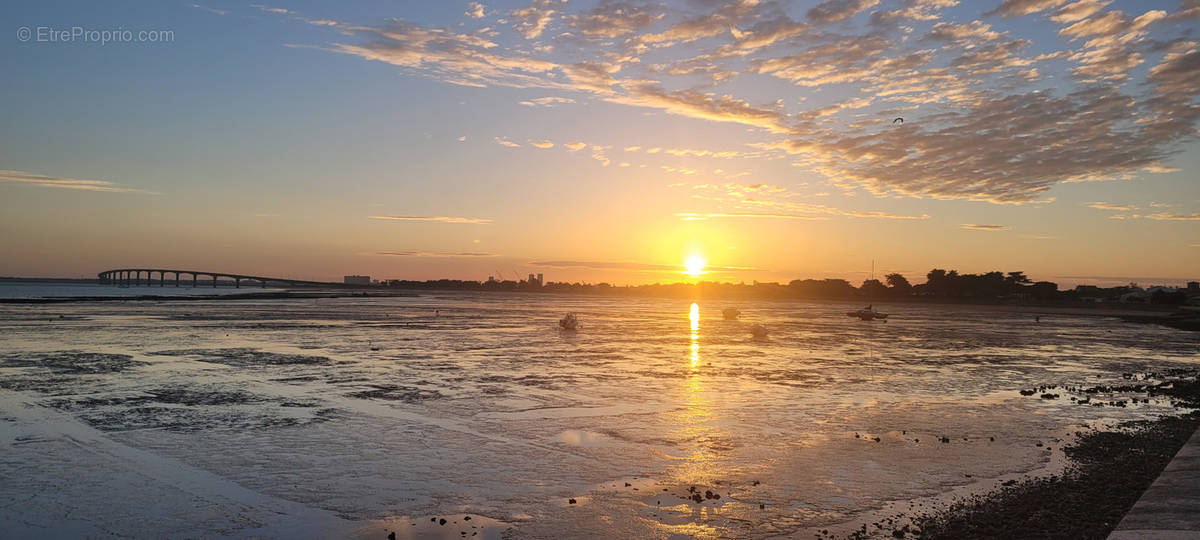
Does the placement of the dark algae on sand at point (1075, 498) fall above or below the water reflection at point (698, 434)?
above

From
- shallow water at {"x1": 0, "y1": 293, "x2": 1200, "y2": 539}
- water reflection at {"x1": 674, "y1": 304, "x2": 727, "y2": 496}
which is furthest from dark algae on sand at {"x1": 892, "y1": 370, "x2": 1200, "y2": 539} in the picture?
water reflection at {"x1": 674, "y1": 304, "x2": 727, "y2": 496}

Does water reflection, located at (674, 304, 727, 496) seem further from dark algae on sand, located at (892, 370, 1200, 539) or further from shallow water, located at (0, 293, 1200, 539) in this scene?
dark algae on sand, located at (892, 370, 1200, 539)

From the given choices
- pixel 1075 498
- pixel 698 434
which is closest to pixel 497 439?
pixel 698 434

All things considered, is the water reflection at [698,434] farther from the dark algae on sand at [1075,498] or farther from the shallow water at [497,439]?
the dark algae on sand at [1075,498]

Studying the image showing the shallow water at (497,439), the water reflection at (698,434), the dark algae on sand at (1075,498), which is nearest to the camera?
the dark algae on sand at (1075,498)

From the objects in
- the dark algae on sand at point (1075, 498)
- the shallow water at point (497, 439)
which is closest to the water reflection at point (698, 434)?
the shallow water at point (497, 439)

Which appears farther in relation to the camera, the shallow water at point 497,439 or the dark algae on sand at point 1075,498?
the shallow water at point 497,439

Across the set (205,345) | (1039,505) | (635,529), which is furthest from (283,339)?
(1039,505)

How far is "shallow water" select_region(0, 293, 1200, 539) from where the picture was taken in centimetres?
1132

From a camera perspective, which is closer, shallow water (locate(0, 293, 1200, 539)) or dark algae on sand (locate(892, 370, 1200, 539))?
dark algae on sand (locate(892, 370, 1200, 539))

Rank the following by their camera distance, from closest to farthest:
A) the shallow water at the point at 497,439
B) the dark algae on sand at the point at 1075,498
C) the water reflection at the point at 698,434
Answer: the dark algae on sand at the point at 1075,498 < the shallow water at the point at 497,439 < the water reflection at the point at 698,434

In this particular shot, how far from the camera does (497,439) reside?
669 inches

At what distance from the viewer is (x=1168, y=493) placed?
11.7m

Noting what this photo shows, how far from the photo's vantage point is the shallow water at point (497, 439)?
1132cm
